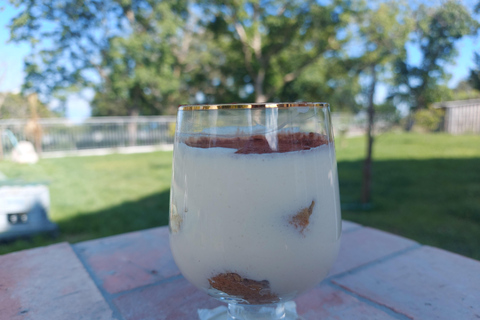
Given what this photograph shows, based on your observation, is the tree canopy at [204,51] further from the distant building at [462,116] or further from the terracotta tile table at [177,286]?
the terracotta tile table at [177,286]

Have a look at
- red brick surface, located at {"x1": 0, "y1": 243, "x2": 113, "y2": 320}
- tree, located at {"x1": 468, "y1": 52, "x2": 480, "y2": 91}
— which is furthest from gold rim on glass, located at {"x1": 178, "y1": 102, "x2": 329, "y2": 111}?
tree, located at {"x1": 468, "y1": 52, "x2": 480, "y2": 91}

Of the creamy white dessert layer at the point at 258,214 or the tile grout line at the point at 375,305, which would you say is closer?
the creamy white dessert layer at the point at 258,214

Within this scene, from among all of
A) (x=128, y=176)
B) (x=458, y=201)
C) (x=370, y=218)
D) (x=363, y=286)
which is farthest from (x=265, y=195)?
(x=128, y=176)

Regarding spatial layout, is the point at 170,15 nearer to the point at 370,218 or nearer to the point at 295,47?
the point at 295,47

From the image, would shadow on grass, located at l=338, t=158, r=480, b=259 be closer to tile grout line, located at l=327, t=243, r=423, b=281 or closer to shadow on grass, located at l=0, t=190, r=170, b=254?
tile grout line, located at l=327, t=243, r=423, b=281

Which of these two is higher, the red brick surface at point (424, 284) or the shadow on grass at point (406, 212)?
the red brick surface at point (424, 284)

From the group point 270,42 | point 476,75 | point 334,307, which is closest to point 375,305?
point 334,307

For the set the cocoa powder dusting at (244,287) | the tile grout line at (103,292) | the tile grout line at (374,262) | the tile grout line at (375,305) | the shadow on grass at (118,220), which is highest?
the cocoa powder dusting at (244,287)

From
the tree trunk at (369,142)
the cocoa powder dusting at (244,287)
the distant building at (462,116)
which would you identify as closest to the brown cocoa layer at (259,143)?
the cocoa powder dusting at (244,287)
